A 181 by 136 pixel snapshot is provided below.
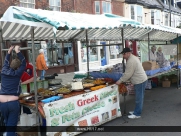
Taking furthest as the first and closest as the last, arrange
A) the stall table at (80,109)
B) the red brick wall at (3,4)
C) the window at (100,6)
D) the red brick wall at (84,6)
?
the window at (100,6)
the red brick wall at (84,6)
the red brick wall at (3,4)
the stall table at (80,109)

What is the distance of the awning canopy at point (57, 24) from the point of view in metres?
3.95

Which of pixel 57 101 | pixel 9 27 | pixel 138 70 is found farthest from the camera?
pixel 138 70

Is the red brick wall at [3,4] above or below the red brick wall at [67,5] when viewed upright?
below

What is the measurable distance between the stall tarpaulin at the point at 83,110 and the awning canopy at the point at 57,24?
4.79ft

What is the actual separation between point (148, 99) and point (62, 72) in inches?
370

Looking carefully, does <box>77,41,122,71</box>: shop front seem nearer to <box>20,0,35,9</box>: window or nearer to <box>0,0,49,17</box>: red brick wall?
<box>0,0,49,17</box>: red brick wall

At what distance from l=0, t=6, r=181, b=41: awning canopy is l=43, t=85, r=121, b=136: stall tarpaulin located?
4.79 ft

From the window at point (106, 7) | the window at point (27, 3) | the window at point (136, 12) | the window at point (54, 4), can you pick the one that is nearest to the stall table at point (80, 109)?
the window at point (27, 3)

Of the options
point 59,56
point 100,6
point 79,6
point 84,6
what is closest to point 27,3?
Result: point 59,56

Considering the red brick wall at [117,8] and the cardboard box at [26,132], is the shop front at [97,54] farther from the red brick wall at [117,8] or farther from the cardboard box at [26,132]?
the cardboard box at [26,132]

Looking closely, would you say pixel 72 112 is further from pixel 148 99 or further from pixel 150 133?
pixel 148 99

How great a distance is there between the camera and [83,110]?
187 inches

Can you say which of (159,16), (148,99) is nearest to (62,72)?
(148,99)

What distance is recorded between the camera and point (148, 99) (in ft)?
25.3
